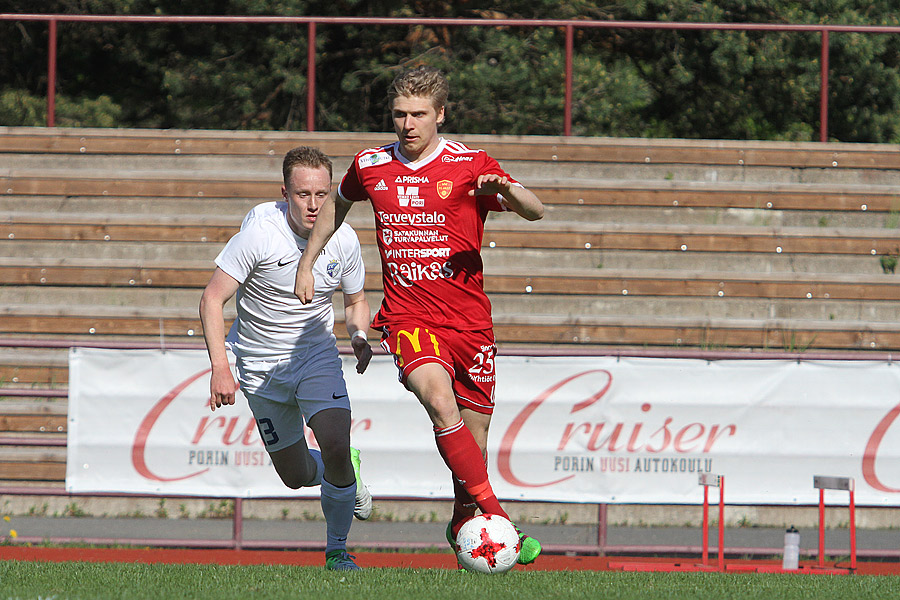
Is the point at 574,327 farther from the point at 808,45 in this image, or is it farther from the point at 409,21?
the point at 808,45

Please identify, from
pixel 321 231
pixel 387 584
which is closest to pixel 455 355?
pixel 321 231

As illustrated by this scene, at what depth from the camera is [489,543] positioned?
4703mm

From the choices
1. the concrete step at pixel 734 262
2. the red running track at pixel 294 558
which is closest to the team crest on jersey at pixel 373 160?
the red running track at pixel 294 558

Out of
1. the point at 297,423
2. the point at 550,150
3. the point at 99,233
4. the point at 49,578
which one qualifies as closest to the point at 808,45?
the point at 550,150

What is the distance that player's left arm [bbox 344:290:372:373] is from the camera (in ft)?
18.5

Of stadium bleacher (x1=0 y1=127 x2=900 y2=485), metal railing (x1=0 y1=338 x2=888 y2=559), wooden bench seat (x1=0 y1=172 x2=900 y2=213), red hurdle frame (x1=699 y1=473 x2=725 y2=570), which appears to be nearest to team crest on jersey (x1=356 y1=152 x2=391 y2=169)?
metal railing (x1=0 y1=338 x2=888 y2=559)

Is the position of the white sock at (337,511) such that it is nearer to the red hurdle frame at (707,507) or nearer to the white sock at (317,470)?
the white sock at (317,470)

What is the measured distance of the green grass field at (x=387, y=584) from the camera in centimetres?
426

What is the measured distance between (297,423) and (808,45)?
15.3 meters

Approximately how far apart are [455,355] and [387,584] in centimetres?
113

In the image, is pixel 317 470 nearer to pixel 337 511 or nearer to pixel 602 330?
pixel 337 511

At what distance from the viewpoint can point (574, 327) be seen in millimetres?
10695

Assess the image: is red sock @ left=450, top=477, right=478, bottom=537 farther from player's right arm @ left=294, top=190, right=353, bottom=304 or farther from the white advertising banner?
the white advertising banner

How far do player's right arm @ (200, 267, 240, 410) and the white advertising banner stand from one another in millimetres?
2374
